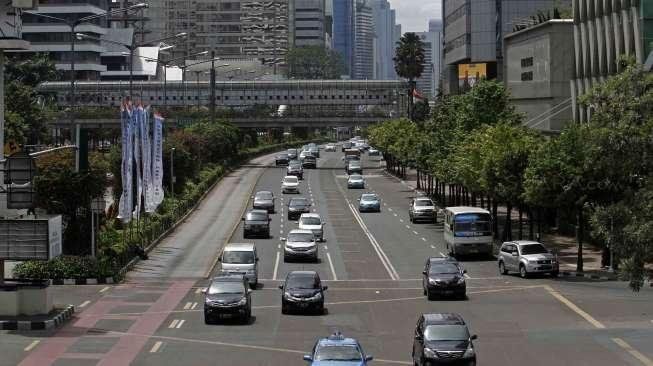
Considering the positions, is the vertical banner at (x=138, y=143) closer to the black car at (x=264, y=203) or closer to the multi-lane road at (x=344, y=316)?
the multi-lane road at (x=344, y=316)

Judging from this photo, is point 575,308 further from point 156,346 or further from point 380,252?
point 380,252

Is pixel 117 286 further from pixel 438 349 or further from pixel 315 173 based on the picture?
pixel 315 173

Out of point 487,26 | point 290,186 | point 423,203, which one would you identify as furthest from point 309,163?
point 423,203

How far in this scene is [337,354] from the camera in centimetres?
2664

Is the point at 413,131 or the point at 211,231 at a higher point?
the point at 413,131

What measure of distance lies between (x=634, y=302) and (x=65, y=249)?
26.4 m

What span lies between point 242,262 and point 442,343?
2134 centimetres

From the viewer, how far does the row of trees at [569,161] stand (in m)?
29.8

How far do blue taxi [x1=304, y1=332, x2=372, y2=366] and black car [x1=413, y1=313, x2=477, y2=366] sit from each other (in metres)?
2.02

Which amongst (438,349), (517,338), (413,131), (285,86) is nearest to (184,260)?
(517,338)

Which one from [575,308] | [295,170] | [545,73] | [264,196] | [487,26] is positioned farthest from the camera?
[487,26]

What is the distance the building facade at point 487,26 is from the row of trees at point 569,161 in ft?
96.4

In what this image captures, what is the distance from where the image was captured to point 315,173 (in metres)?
136

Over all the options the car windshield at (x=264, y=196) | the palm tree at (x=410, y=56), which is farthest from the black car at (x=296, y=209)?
the palm tree at (x=410, y=56)
